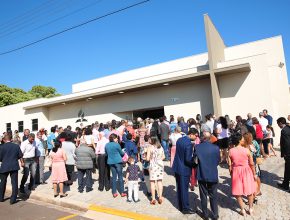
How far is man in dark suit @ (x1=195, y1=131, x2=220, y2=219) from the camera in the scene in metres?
5.25

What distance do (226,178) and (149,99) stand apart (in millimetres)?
10608

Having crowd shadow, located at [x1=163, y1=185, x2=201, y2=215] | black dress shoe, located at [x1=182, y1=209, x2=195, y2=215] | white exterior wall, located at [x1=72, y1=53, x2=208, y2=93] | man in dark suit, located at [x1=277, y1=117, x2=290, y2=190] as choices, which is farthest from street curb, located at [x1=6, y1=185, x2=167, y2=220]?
white exterior wall, located at [x1=72, y1=53, x2=208, y2=93]

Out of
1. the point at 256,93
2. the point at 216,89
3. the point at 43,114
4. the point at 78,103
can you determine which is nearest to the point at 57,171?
the point at 216,89

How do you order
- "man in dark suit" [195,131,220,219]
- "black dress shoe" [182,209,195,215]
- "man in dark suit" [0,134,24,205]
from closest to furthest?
1. "man in dark suit" [195,131,220,219]
2. "black dress shoe" [182,209,195,215]
3. "man in dark suit" [0,134,24,205]

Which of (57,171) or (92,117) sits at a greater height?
(92,117)

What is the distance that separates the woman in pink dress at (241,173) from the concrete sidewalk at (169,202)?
16.7 inches

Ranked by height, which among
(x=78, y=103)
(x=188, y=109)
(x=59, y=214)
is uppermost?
(x=78, y=103)

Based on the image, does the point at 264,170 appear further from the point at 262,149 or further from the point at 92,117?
the point at 92,117

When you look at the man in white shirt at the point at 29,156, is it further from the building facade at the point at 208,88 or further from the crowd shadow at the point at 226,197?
the building facade at the point at 208,88

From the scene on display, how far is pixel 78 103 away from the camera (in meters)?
22.6

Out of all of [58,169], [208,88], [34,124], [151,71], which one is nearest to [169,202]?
[58,169]

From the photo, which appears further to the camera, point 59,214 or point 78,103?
point 78,103

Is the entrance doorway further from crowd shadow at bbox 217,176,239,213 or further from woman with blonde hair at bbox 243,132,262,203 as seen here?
woman with blonde hair at bbox 243,132,262,203

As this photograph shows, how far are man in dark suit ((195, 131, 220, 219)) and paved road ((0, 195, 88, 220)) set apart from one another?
2947mm
